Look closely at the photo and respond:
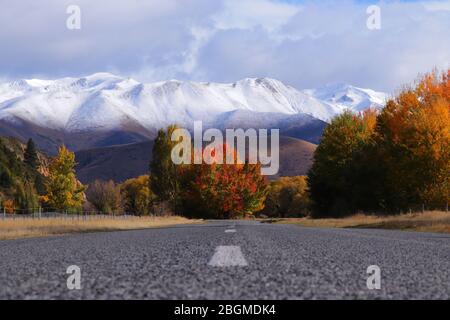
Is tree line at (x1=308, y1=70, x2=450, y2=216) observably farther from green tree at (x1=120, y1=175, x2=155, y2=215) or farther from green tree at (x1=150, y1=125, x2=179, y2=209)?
green tree at (x1=120, y1=175, x2=155, y2=215)

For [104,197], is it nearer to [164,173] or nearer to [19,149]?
[164,173]

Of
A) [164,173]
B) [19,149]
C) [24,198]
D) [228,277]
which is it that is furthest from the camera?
[19,149]

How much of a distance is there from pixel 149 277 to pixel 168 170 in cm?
6076

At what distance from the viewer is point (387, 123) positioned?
4438cm

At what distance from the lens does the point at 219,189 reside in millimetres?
78250

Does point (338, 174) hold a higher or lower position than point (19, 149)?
lower

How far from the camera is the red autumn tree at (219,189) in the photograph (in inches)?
2987

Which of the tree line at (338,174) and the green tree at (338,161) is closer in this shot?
the tree line at (338,174)

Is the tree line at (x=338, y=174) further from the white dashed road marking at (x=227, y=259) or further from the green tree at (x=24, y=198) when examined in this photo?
the white dashed road marking at (x=227, y=259)

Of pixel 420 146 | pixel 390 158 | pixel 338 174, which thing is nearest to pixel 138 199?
pixel 338 174

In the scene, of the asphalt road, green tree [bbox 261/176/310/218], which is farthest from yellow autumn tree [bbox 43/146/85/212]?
green tree [bbox 261/176/310/218]

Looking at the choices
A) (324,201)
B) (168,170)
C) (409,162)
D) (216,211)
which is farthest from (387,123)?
(216,211)

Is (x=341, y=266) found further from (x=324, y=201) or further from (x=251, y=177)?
(x=251, y=177)

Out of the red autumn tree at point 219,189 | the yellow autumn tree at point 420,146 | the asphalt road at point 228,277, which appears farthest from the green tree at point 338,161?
the asphalt road at point 228,277
